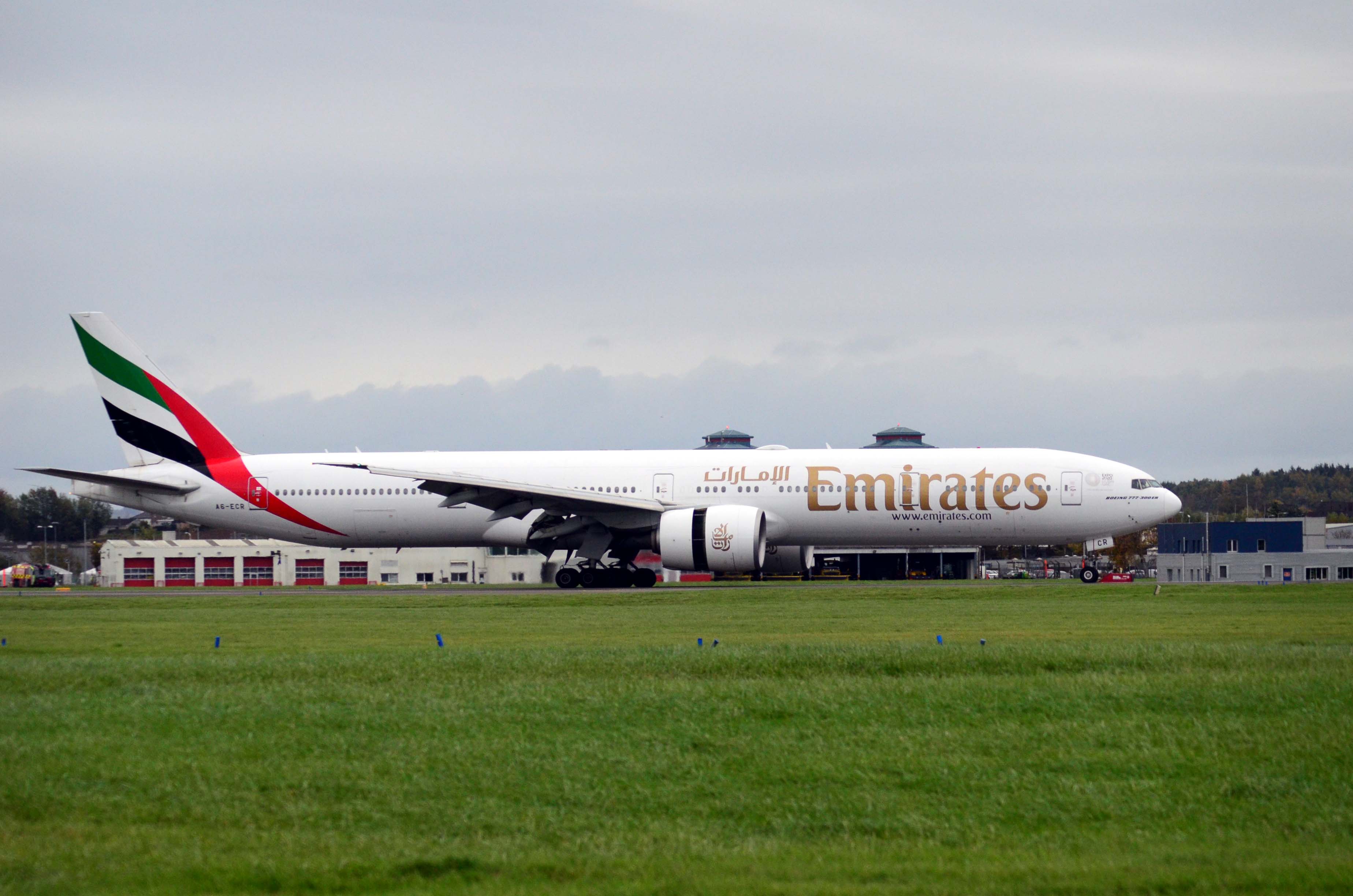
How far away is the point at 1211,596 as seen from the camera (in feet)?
87.9

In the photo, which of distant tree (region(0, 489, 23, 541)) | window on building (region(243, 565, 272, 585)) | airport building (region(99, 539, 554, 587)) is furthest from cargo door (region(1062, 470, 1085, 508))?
distant tree (region(0, 489, 23, 541))

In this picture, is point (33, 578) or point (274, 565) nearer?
point (33, 578)

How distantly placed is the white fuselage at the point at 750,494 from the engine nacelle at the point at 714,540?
187cm

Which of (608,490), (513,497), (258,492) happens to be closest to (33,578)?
(258,492)

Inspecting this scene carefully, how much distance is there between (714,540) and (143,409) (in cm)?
1824

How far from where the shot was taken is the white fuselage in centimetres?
3456

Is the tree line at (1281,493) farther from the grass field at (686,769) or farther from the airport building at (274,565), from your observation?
the grass field at (686,769)

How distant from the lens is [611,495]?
36.9 meters

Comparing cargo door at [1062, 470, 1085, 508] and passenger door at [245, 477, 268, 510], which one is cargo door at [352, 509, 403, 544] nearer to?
passenger door at [245, 477, 268, 510]

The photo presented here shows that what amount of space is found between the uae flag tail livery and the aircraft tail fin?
2 centimetres

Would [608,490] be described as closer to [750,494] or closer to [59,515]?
[750,494]

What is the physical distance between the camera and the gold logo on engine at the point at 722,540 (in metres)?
33.0

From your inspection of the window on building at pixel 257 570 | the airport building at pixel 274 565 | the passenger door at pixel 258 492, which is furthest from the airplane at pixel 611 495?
the window on building at pixel 257 570

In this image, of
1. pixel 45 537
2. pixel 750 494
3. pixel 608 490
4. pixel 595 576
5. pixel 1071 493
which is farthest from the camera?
pixel 45 537
